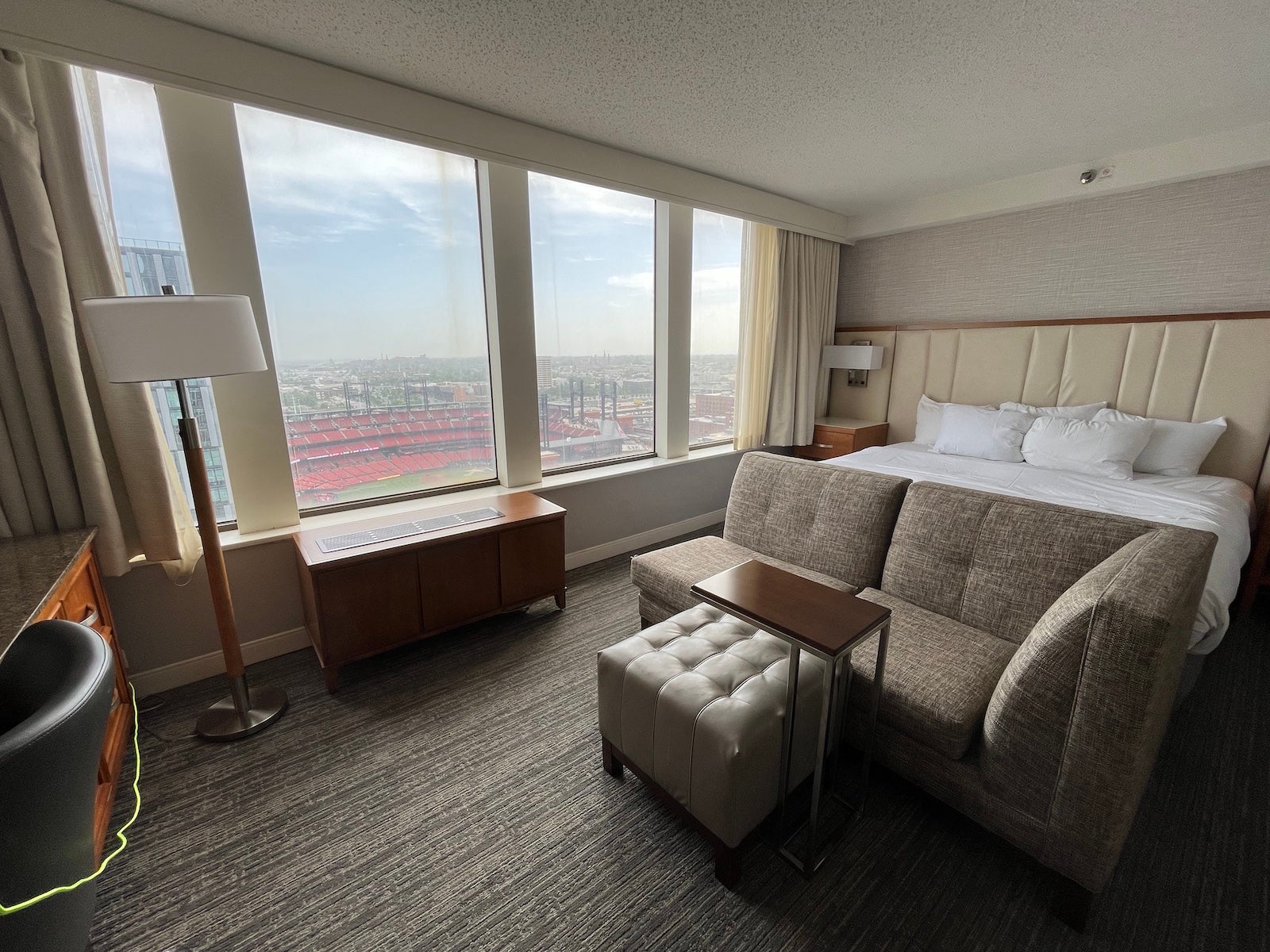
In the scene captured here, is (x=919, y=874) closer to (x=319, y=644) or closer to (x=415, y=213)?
(x=319, y=644)

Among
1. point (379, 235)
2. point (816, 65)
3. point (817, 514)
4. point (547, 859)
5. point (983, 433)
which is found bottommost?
point (547, 859)

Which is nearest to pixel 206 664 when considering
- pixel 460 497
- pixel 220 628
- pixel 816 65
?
pixel 220 628

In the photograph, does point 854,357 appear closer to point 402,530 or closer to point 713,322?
point 713,322

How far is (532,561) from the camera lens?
257 cm

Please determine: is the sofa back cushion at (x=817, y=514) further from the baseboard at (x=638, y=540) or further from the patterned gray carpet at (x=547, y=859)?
the baseboard at (x=638, y=540)

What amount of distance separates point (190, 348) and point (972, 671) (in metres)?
2.48

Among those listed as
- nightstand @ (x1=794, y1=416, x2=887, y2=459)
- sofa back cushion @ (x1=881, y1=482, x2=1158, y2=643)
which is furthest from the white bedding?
nightstand @ (x1=794, y1=416, x2=887, y2=459)

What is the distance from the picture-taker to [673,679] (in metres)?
1.46

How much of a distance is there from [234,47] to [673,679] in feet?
8.77

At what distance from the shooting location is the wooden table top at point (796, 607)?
1.22 meters

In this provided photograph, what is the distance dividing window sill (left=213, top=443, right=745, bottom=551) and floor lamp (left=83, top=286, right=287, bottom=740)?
481 millimetres

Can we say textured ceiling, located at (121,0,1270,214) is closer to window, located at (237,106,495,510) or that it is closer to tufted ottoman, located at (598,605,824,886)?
window, located at (237,106,495,510)

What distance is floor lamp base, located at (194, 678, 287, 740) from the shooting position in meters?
1.84

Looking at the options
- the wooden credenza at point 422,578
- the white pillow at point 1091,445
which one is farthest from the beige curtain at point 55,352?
the white pillow at point 1091,445
